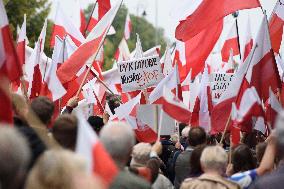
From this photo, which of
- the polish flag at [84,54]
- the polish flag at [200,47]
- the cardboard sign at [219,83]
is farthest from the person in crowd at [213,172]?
the cardboard sign at [219,83]

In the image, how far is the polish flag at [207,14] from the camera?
13.8m

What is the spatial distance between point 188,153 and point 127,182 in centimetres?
355

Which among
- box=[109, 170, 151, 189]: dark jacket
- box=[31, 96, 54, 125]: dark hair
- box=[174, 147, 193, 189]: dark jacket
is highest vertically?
box=[31, 96, 54, 125]: dark hair

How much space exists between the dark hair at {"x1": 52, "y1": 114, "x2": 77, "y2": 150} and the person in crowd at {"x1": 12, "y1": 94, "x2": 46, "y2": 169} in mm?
220

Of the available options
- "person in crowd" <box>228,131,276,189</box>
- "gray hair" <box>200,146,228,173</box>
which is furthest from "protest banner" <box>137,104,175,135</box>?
"gray hair" <box>200,146,228,173</box>

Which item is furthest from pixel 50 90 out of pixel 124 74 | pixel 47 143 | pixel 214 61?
pixel 214 61

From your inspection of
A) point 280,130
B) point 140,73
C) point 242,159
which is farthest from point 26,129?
point 140,73

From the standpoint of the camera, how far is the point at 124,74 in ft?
48.2

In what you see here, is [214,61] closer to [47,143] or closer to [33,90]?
[33,90]

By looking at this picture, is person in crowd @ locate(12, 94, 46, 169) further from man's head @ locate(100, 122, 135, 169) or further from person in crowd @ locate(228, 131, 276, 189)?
person in crowd @ locate(228, 131, 276, 189)

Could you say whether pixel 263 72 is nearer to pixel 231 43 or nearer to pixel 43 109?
pixel 43 109

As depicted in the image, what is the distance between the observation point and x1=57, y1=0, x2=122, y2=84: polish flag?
12703 millimetres

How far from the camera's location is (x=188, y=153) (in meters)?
10.1

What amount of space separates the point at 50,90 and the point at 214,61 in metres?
18.1
